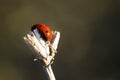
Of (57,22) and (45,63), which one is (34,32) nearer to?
(45,63)

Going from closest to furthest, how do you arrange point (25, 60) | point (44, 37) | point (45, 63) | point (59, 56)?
point (45, 63) < point (44, 37) < point (59, 56) < point (25, 60)

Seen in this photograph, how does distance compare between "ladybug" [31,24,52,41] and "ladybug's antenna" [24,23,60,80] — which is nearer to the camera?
"ladybug's antenna" [24,23,60,80]

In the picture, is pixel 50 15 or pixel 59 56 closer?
pixel 59 56

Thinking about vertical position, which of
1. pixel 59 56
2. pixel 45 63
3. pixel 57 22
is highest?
pixel 45 63

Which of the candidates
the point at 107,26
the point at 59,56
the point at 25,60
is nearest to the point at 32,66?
the point at 25,60

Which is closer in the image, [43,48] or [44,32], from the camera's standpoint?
[43,48]

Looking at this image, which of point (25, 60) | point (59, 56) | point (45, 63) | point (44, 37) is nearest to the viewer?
point (45, 63)

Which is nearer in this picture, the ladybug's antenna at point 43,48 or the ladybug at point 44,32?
the ladybug's antenna at point 43,48

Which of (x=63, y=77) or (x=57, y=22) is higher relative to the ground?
(x=57, y=22)
